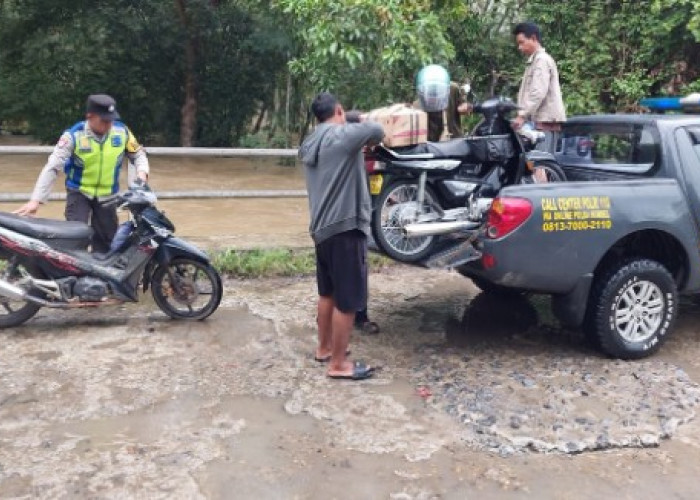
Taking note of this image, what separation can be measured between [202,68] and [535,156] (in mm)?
12331

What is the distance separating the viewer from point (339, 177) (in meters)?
4.57

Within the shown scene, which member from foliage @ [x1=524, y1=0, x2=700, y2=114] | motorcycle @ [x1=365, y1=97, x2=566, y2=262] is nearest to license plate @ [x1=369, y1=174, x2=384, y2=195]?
motorcycle @ [x1=365, y1=97, x2=566, y2=262]

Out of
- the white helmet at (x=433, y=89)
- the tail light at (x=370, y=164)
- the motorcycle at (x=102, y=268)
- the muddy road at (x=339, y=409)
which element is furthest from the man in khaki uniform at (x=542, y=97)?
the motorcycle at (x=102, y=268)

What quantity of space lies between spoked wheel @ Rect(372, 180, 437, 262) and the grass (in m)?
2.21

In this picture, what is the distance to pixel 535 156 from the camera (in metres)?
5.87

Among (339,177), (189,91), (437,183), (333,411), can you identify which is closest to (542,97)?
(437,183)

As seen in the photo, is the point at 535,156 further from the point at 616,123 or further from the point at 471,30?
the point at 471,30

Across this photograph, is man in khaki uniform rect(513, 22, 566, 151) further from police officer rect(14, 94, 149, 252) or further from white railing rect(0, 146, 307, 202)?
police officer rect(14, 94, 149, 252)

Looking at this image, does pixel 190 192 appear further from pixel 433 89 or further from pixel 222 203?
pixel 433 89

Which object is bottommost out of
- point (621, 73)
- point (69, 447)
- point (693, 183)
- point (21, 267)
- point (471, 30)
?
point (69, 447)

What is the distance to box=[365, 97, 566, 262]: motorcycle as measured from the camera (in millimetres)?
5070

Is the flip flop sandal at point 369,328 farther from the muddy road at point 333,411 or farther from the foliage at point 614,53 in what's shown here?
the foliage at point 614,53

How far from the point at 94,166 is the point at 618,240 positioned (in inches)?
149

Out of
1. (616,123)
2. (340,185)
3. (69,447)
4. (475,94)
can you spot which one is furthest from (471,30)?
(69,447)
